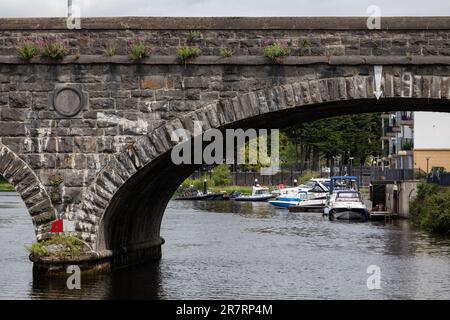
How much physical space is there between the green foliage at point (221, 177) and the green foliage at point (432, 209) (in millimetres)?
54198

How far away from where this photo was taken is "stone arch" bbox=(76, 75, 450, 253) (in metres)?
22.8

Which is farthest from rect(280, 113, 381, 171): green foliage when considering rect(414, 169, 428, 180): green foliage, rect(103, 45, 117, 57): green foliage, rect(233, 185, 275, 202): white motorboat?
rect(103, 45, 117, 57): green foliage

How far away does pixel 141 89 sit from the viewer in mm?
23953

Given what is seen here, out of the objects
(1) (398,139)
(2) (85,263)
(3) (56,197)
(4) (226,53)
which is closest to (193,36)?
(4) (226,53)

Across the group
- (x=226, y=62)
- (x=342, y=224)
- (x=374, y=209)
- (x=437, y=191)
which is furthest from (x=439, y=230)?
(x=226, y=62)

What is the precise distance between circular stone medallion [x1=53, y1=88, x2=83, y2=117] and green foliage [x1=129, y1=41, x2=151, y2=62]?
1602 millimetres

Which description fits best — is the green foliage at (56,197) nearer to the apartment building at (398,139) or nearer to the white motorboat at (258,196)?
the apartment building at (398,139)

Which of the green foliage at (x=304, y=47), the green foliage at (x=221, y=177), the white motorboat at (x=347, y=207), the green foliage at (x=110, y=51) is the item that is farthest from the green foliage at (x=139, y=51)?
the green foliage at (x=221, y=177)

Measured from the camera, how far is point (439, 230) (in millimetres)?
45562

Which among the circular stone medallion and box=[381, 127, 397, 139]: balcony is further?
box=[381, 127, 397, 139]: balcony

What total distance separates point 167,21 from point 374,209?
42.3m

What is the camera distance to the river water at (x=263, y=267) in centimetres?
2434

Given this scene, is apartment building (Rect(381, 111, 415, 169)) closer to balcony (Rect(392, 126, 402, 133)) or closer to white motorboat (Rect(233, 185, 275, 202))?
balcony (Rect(392, 126, 402, 133))

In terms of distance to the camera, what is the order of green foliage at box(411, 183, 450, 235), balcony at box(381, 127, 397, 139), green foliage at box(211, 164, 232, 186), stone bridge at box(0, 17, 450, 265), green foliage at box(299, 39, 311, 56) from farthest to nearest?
green foliage at box(211, 164, 232, 186)
balcony at box(381, 127, 397, 139)
green foliage at box(411, 183, 450, 235)
green foliage at box(299, 39, 311, 56)
stone bridge at box(0, 17, 450, 265)
